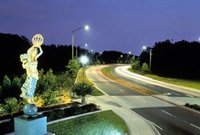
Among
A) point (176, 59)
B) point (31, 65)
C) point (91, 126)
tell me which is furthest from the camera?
point (176, 59)

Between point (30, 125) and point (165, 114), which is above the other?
point (30, 125)

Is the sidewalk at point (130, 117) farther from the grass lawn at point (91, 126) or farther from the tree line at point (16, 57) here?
the tree line at point (16, 57)

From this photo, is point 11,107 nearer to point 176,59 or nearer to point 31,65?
point 31,65

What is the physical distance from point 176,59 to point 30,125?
85314mm

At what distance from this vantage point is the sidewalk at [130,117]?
18167mm

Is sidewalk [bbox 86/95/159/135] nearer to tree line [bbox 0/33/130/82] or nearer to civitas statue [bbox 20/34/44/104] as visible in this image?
civitas statue [bbox 20/34/44/104]

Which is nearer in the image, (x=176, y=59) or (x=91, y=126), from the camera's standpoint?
(x=91, y=126)

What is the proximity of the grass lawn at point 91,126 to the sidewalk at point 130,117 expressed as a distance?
673 mm

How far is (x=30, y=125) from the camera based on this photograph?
13125 millimetres

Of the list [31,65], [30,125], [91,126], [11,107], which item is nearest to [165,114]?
[91,126]

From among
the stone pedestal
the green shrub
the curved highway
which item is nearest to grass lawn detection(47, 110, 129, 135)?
the stone pedestal

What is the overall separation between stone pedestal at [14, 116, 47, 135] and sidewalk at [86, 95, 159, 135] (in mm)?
6551

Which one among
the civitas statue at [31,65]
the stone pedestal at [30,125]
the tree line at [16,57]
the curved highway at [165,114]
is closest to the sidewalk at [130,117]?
the curved highway at [165,114]

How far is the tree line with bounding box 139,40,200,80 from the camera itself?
8612 centimetres
